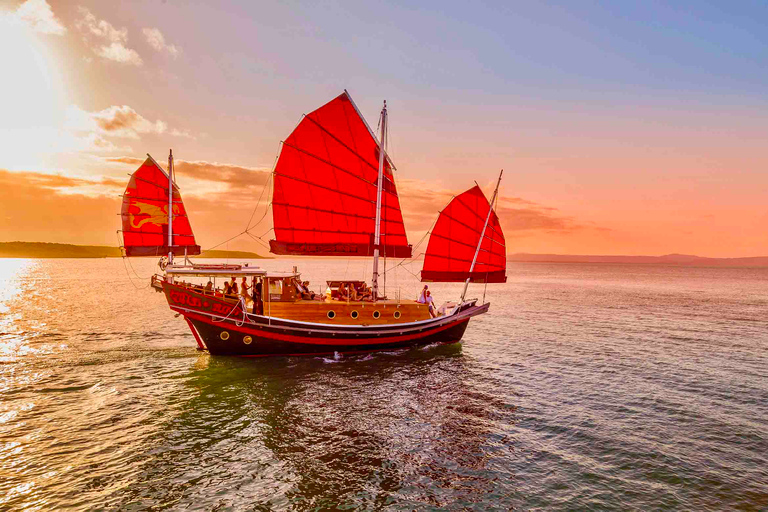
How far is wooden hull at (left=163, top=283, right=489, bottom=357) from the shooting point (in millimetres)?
20797

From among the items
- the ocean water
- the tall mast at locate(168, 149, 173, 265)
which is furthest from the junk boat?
the tall mast at locate(168, 149, 173, 265)

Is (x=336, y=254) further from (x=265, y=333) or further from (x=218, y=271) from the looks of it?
(x=218, y=271)

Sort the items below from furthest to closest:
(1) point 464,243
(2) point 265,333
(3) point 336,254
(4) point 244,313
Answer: (1) point 464,243, (3) point 336,254, (2) point 265,333, (4) point 244,313

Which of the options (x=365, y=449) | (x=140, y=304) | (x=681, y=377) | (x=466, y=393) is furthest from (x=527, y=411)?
(x=140, y=304)

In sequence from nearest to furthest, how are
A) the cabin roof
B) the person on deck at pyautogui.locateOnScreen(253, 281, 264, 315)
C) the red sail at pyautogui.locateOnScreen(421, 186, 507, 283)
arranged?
the cabin roof, the person on deck at pyautogui.locateOnScreen(253, 281, 264, 315), the red sail at pyautogui.locateOnScreen(421, 186, 507, 283)

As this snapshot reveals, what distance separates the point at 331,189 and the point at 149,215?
23.6 m

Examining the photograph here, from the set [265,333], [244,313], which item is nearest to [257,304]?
[244,313]

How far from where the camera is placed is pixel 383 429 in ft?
44.8

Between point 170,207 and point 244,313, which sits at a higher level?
point 170,207

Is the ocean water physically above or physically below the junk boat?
below

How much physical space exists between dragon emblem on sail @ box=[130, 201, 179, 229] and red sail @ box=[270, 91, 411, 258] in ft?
69.8

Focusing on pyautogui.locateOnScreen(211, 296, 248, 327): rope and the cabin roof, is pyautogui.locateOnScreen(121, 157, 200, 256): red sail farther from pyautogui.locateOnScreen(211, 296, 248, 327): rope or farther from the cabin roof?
pyautogui.locateOnScreen(211, 296, 248, 327): rope

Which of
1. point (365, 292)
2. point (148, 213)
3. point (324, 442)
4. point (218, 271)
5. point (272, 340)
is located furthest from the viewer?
point (148, 213)

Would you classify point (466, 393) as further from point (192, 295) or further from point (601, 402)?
point (192, 295)
